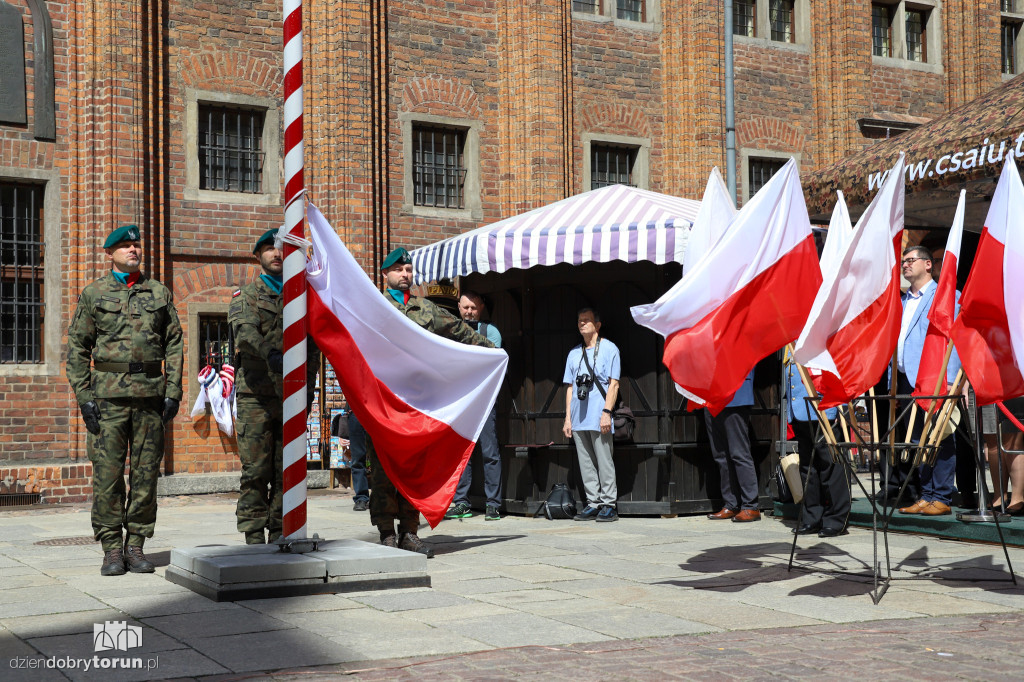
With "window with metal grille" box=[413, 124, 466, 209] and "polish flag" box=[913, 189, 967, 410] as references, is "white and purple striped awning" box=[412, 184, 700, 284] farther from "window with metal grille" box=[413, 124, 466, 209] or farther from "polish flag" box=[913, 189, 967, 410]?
"window with metal grille" box=[413, 124, 466, 209]

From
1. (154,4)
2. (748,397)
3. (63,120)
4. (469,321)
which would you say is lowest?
(748,397)

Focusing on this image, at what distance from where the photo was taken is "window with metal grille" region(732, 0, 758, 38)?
20.5m

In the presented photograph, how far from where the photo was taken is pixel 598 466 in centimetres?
1123

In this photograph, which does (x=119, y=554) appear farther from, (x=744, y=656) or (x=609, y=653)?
(x=744, y=656)

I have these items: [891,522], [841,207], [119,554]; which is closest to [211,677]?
[119,554]

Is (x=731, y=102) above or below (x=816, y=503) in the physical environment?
above

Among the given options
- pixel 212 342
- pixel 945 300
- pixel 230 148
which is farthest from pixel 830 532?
pixel 230 148

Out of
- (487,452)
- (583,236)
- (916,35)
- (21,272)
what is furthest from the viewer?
(916,35)

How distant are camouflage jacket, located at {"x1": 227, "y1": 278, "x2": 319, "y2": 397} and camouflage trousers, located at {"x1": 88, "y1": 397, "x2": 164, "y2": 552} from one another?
2.04ft

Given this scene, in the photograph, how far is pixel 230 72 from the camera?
52.7 ft

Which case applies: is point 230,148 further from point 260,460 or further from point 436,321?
point 260,460

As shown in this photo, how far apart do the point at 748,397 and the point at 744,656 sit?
601 centimetres

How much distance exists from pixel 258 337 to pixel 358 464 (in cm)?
471

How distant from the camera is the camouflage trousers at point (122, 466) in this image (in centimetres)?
780
